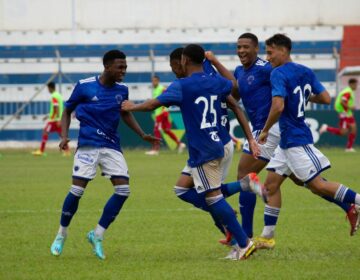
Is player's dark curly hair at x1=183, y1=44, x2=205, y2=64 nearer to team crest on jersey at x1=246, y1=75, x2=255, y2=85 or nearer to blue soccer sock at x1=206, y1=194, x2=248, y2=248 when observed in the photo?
blue soccer sock at x1=206, y1=194, x2=248, y2=248

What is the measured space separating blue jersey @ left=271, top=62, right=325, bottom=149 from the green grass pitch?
1135mm

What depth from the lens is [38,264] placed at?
31.2ft

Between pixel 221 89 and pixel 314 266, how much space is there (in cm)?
188

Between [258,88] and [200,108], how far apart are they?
1.63 m

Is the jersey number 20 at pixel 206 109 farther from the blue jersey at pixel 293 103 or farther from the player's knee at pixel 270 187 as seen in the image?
the player's knee at pixel 270 187

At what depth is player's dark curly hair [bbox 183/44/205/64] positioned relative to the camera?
9549 millimetres

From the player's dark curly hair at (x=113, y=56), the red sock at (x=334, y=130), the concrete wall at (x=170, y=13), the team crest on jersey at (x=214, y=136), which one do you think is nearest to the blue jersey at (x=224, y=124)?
the team crest on jersey at (x=214, y=136)

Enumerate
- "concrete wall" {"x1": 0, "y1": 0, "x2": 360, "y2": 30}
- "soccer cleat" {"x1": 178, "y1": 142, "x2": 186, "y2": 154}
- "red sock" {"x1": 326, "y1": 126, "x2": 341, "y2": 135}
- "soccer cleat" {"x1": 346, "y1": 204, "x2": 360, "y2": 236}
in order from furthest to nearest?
"concrete wall" {"x1": 0, "y1": 0, "x2": 360, "y2": 30}, "soccer cleat" {"x1": 178, "y1": 142, "x2": 186, "y2": 154}, "red sock" {"x1": 326, "y1": 126, "x2": 341, "y2": 135}, "soccer cleat" {"x1": 346, "y1": 204, "x2": 360, "y2": 236}

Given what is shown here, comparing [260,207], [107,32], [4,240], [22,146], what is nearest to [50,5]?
[107,32]

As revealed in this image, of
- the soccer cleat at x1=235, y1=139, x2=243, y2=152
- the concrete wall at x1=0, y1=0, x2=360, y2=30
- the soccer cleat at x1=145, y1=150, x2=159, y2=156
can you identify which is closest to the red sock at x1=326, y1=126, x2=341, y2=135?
the soccer cleat at x1=235, y1=139, x2=243, y2=152

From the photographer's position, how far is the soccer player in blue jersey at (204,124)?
954 cm

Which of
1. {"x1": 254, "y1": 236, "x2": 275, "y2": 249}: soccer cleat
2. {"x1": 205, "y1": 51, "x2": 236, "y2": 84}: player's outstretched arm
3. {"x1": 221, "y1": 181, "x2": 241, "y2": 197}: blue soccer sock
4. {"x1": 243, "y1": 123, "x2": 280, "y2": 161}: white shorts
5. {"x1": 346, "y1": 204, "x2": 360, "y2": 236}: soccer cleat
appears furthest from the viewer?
{"x1": 243, "y1": 123, "x2": 280, "y2": 161}: white shorts

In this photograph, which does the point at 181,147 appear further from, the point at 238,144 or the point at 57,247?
the point at 57,247

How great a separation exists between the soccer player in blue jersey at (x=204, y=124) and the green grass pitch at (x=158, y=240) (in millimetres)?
462
